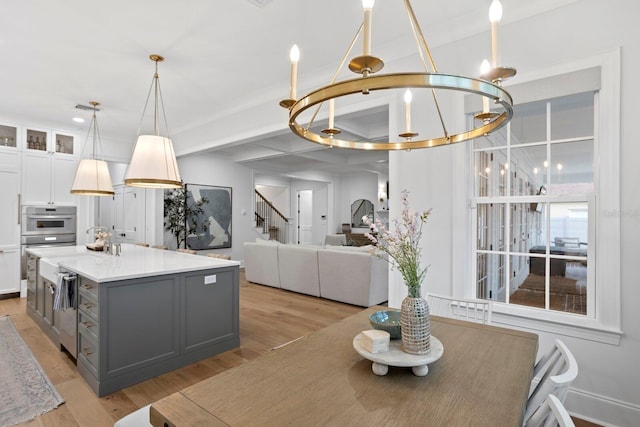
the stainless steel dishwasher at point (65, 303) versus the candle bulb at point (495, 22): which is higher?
the candle bulb at point (495, 22)

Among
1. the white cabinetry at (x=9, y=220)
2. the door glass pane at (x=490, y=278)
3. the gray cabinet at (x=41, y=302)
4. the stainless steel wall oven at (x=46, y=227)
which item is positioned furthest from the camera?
the stainless steel wall oven at (x=46, y=227)

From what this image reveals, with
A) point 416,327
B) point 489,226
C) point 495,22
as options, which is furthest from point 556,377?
point 489,226

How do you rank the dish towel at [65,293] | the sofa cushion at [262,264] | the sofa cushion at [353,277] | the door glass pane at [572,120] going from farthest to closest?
the sofa cushion at [262,264]
the sofa cushion at [353,277]
the door glass pane at [572,120]
the dish towel at [65,293]

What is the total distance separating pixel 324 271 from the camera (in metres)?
5.18

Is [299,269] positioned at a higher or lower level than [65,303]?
lower

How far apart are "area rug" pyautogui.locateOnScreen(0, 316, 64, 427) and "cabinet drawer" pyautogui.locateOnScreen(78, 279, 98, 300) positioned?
2.38 feet

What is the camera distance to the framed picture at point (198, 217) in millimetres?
7016

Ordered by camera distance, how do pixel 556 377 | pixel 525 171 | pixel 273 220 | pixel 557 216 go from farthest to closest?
pixel 273 220 → pixel 525 171 → pixel 557 216 → pixel 556 377

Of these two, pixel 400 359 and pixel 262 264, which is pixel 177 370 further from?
pixel 262 264

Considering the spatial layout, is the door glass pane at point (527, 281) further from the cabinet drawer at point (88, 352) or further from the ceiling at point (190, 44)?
the cabinet drawer at point (88, 352)

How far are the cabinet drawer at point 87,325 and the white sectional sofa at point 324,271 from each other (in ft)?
10.3

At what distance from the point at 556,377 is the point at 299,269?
4.61m

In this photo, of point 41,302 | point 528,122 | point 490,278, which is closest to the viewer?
point 490,278

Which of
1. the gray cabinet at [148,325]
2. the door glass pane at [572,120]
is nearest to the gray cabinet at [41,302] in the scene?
the gray cabinet at [148,325]
